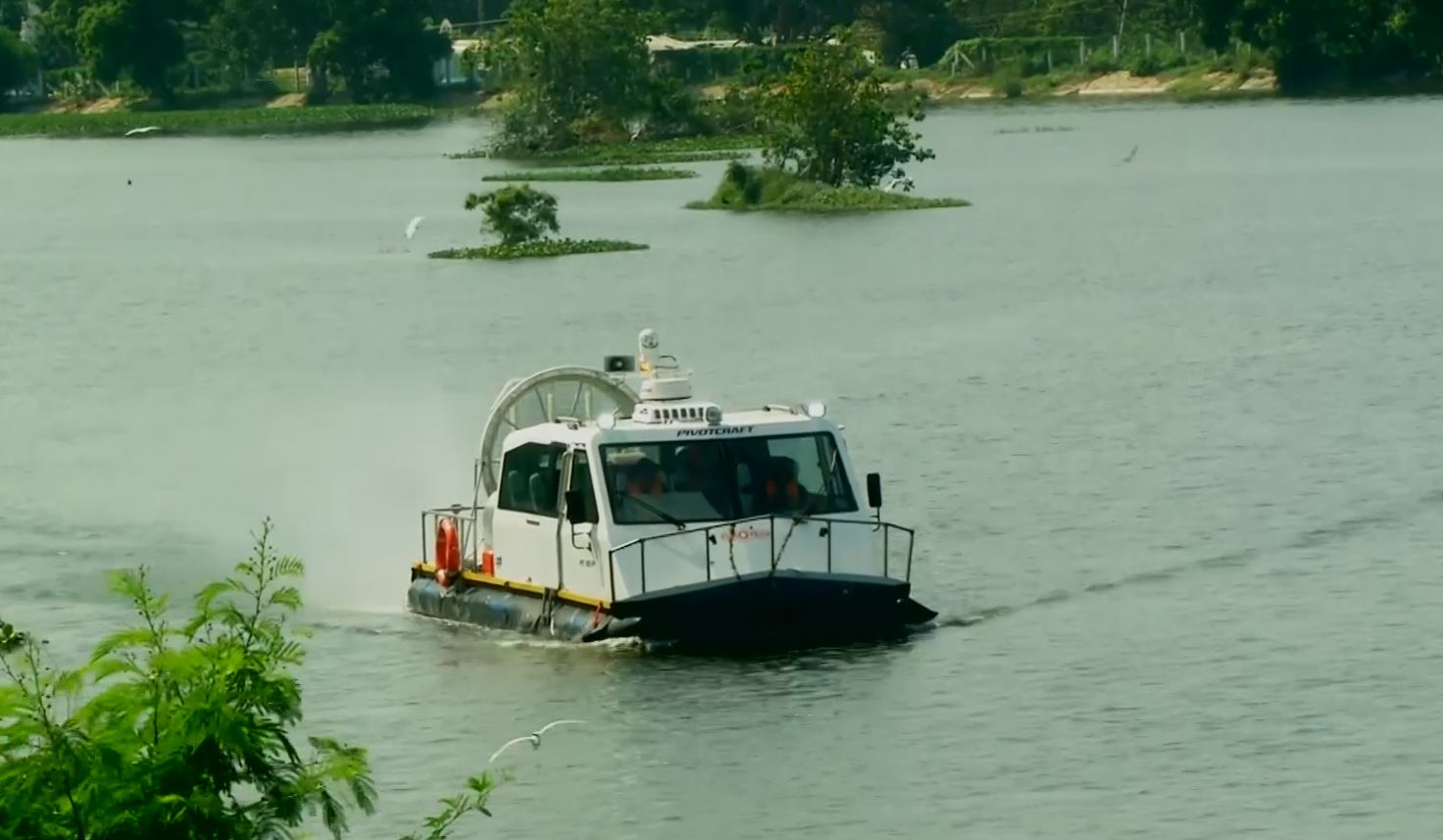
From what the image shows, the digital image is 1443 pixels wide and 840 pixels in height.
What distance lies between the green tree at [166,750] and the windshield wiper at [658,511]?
694 inches

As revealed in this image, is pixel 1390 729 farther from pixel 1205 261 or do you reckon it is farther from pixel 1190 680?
pixel 1205 261

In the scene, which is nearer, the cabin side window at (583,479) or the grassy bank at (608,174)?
the cabin side window at (583,479)

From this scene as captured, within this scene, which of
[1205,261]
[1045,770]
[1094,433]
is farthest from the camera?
[1205,261]

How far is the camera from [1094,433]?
178 ft

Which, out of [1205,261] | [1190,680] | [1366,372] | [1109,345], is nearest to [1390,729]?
[1190,680]

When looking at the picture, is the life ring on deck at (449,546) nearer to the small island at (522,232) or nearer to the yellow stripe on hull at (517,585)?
the yellow stripe on hull at (517,585)

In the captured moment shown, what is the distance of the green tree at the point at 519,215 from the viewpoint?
335ft

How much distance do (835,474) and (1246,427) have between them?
21.7 m

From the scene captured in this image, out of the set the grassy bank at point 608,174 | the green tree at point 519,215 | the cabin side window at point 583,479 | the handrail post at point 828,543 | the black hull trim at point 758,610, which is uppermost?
the cabin side window at point 583,479

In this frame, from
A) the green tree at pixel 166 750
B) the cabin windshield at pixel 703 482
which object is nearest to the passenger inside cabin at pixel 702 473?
the cabin windshield at pixel 703 482

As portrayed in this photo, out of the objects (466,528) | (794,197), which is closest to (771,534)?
(466,528)

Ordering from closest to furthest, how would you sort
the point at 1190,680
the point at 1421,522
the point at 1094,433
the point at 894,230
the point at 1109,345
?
1. the point at 1190,680
2. the point at 1421,522
3. the point at 1094,433
4. the point at 1109,345
5. the point at 894,230

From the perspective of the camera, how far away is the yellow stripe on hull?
34.0 meters

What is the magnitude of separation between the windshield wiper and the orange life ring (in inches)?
147
